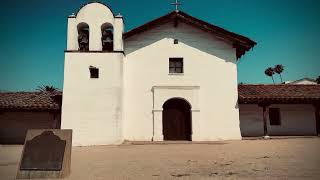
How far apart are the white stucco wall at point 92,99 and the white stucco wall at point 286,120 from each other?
8.43m

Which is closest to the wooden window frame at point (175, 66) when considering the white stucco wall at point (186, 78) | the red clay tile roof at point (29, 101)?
the white stucco wall at point (186, 78)

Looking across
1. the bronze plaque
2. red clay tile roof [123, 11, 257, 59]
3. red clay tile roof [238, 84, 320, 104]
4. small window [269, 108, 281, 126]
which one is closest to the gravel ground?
the bronze plaque

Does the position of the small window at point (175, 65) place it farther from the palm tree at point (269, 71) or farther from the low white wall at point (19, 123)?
the palm tree at point (269, 71)

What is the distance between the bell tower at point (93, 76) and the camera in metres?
15.4

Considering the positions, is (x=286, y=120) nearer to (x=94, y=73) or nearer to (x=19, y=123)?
(x=94, y=73)

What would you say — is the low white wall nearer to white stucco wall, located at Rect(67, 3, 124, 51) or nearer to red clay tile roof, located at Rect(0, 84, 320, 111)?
red clay tile roof, located at Rect(0, 84, 320, 111)

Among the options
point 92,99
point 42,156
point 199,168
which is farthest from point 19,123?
point 199,168

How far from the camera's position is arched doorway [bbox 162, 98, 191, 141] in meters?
17.1

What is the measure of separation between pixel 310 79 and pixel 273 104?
99.6ft

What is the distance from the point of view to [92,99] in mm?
15633

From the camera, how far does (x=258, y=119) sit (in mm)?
19141

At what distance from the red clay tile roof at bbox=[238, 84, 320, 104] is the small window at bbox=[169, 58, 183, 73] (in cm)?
392

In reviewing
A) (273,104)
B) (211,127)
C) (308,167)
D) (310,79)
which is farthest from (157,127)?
(310,79)

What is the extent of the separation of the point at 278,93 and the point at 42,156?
619 inches
